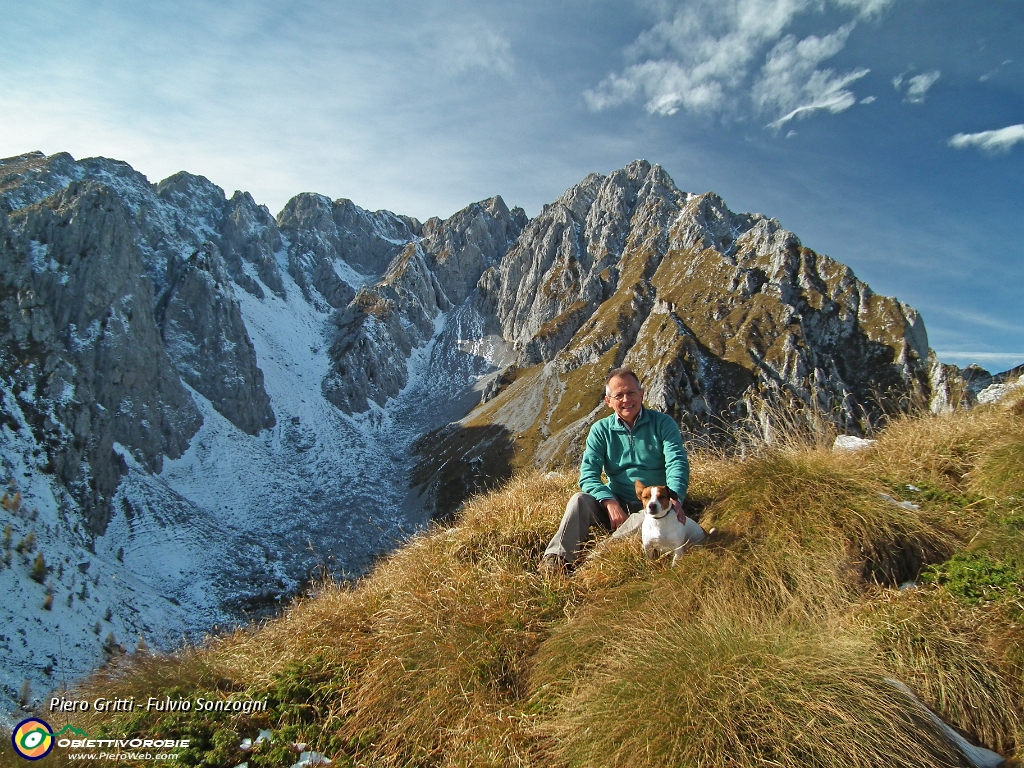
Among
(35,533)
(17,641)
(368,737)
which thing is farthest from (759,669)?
(35,533)

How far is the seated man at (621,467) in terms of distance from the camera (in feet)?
20.1

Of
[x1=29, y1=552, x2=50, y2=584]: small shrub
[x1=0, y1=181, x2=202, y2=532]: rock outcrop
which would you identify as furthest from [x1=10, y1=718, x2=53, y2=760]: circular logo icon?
[x1=0, y1=181, x2=202, y2=532]: rock outcrop

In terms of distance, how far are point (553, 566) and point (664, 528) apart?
1.53 metres

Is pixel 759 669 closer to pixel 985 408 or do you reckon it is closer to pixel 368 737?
pixel 368 737

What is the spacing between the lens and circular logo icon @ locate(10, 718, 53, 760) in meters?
3.79

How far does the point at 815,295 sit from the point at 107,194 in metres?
182

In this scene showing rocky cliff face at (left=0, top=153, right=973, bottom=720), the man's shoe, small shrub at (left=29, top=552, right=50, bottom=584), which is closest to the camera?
the man's shoe

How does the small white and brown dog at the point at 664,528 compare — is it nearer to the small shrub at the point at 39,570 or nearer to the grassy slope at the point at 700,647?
the grassy slope at the point at 700,647

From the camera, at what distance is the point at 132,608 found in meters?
51.8

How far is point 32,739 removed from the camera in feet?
12.9

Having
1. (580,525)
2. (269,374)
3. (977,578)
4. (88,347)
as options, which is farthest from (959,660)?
(269,374)

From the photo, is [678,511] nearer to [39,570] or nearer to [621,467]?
[621,467]

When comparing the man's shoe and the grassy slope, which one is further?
the man's shoe

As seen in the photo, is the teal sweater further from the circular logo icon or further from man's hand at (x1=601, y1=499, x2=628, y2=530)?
the circular logo icon
